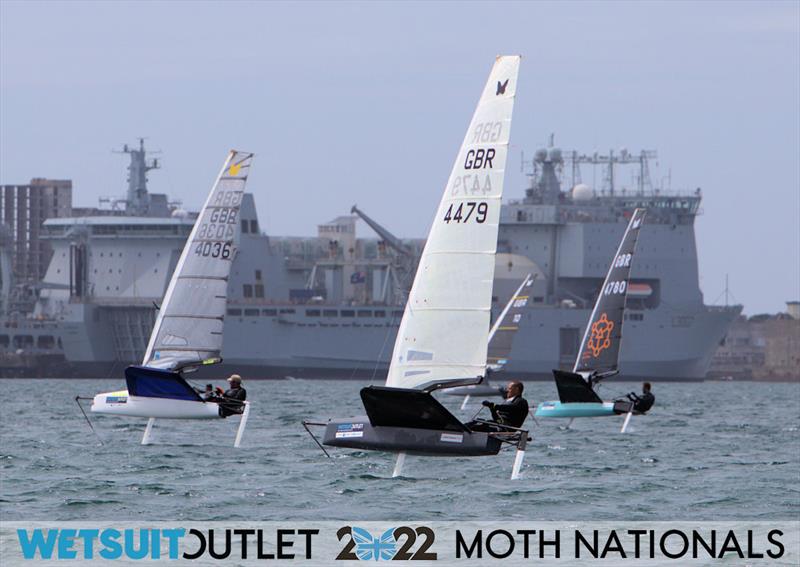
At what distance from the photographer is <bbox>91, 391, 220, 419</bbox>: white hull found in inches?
968

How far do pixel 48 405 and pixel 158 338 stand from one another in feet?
63.6

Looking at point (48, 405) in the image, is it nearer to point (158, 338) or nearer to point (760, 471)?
point (158, 338)

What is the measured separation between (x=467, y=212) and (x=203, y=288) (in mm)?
11581

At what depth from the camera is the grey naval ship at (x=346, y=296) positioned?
291ft

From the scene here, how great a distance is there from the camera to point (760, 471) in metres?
24.4

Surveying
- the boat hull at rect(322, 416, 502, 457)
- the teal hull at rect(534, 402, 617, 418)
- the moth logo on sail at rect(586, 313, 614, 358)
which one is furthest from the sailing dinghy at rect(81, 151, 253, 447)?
the moth logo on sail at rect(586, 313, 614, 358)

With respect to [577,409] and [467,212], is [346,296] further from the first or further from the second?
[467,212]

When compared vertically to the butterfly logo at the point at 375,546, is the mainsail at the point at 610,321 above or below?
above

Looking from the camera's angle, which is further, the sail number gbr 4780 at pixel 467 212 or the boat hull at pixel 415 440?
the sail number gbr 4780 at pixel 467 212

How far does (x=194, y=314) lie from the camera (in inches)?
1164

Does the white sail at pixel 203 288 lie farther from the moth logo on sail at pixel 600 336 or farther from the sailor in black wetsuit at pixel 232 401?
the moth logo on sail at pixel 600 336

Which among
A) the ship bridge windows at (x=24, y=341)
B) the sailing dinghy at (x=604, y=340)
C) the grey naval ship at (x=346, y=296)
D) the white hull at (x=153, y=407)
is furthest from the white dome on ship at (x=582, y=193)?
the white hull at (x=153, y=407)

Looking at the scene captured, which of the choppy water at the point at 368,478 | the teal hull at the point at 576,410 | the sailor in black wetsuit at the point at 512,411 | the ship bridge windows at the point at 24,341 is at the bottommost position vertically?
the ship bridge windows at the point at 24,341

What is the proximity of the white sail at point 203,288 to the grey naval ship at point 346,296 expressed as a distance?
183 feet
